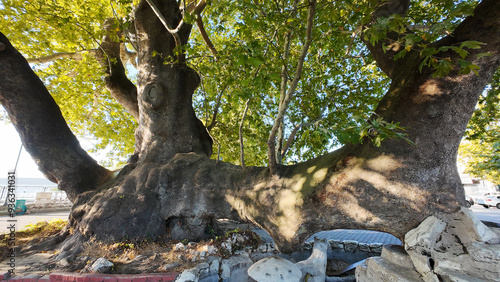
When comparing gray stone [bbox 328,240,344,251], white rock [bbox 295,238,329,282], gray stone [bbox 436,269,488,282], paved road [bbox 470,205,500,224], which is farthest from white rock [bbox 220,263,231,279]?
paved road [bbox 470,205,500,224]

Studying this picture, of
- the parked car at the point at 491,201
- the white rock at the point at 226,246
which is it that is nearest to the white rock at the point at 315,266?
the white rock at the point at 226,246

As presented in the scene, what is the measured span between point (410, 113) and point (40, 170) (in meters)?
6.79

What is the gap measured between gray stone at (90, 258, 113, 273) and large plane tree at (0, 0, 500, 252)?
0.73 metres

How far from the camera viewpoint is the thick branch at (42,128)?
4152mm

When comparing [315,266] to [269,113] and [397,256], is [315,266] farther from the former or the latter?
[269,113]

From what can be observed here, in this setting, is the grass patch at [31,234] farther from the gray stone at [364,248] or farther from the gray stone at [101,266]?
the gray stone at [364,248]

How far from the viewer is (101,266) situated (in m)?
3.28

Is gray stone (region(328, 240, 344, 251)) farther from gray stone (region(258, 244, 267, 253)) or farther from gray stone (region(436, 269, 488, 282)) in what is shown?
gray stone (region(436, 269, 488, 282))

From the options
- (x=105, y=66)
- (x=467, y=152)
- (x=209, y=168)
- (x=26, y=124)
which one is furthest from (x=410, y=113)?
(x=467, y=152)

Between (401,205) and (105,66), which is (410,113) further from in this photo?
(105,66)

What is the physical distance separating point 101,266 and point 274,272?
2494 mm

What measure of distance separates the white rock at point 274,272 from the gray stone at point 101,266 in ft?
6.89

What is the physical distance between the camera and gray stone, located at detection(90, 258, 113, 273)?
323 cm

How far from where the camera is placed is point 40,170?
16.0 ft
